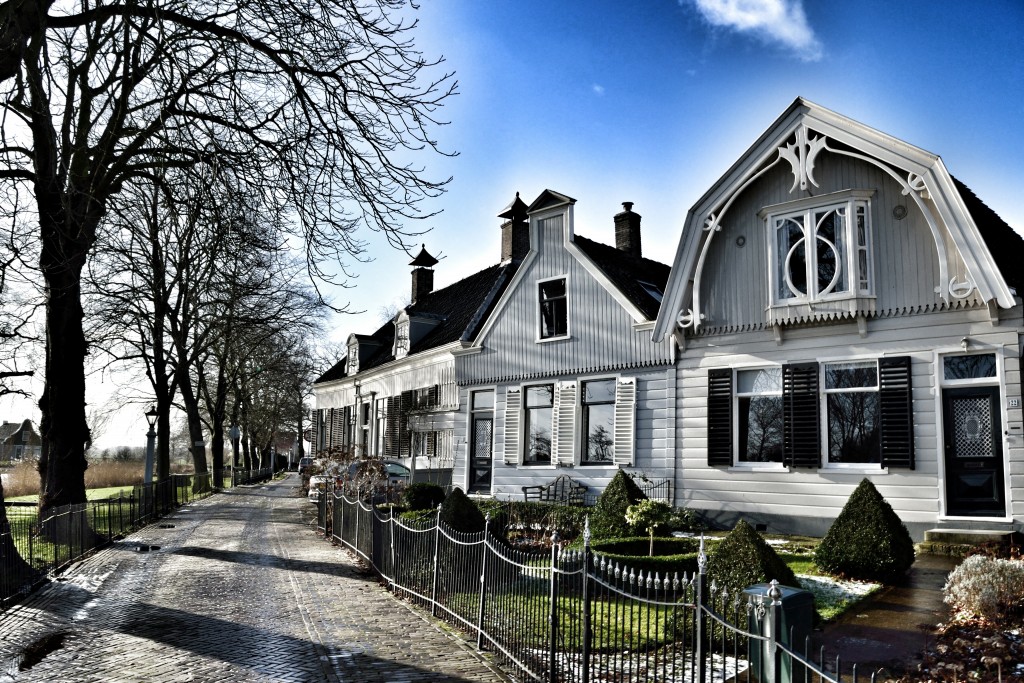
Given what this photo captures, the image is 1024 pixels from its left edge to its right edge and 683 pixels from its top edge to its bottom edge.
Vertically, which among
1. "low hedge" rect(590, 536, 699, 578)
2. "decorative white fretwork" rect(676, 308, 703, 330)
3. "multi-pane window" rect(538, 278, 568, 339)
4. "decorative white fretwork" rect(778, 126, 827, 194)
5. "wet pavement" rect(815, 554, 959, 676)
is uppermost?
"decorative white fretwork" rect(778, 126, 827, 194)

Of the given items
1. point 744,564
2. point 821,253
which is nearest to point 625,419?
point 821,253

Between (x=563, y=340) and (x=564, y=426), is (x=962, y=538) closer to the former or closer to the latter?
(x=564, y=426)

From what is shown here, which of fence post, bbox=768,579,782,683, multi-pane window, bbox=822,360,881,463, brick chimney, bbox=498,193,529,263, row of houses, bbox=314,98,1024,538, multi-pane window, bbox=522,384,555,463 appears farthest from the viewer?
brick chimney, bbox=498,193,529,263

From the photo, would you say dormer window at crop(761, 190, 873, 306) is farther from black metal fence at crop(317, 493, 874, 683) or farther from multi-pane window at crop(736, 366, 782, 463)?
black metal fence at crop(317, 493, 874, 683)

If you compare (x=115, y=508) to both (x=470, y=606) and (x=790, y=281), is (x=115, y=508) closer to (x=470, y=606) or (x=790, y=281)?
(x=470, y=606)

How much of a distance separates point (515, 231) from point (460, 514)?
1806 centimetres

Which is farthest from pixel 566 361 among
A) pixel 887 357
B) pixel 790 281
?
pixel 887 357

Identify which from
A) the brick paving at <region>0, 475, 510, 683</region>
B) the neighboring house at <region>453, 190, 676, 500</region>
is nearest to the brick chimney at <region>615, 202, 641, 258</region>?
the neighboring house at <region>453, 190, 676, 500</region>

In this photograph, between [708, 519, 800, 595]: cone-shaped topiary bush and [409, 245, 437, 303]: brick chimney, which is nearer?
[708, 519, 800, 595]: cone-shaped topiary bush

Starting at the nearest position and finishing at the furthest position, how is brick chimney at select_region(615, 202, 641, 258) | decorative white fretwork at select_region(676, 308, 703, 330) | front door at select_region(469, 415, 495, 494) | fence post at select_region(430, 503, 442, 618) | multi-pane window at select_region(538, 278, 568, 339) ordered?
fence post at select_region(430, 503, 442, 618) → decorative white fretwork at select_region(676, 308, 703, 330) → multi-pane window at select_region(538, 278, 568, 339) → front door at select_region(469, 415, 495, 494) → brick chimney at select_region(615, 202, 641, 258)

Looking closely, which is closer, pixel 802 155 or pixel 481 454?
pixel 802 155

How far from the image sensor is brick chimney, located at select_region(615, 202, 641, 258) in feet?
88.6

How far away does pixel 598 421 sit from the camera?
20.8m

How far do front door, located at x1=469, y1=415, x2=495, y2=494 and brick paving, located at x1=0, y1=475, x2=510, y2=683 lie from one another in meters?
7.25
